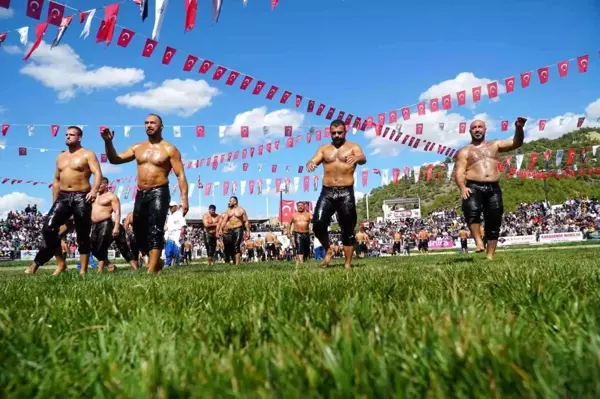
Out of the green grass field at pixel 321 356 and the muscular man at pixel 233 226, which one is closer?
the green grass field at pixel 321 356

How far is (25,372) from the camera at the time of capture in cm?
116

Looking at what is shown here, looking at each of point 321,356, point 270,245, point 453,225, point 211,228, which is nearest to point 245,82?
point 211,228

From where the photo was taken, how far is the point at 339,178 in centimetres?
796

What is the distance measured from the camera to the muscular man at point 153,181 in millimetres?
7027

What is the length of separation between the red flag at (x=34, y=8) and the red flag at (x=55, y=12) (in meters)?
0.32

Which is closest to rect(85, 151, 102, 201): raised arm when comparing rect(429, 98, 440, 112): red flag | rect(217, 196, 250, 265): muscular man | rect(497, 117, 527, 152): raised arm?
rect(497, 117, 527, 152): raised arm

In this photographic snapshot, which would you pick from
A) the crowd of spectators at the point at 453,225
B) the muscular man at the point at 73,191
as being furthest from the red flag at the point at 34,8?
the crowd of spectators at the point at 453,225

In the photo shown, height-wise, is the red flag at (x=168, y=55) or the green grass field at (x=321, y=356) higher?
the red flag at (x=168, y=55)

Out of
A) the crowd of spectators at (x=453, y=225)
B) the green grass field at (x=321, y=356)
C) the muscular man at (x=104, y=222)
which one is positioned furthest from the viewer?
the crowd of spectators at (x=453, y=225)

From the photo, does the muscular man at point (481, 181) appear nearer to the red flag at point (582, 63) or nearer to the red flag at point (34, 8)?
the red flag at point (34, 8)

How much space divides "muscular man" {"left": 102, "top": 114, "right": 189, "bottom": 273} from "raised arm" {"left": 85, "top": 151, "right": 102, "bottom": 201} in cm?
84

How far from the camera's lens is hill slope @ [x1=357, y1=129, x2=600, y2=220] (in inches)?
2995

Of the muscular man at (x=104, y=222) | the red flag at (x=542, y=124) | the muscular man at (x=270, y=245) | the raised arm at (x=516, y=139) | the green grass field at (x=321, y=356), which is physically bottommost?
the muscular man at (x=270, y=245)

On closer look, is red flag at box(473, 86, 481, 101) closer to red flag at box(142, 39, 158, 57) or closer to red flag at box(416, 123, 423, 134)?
red flag at box(416, 123, 423, 134)
